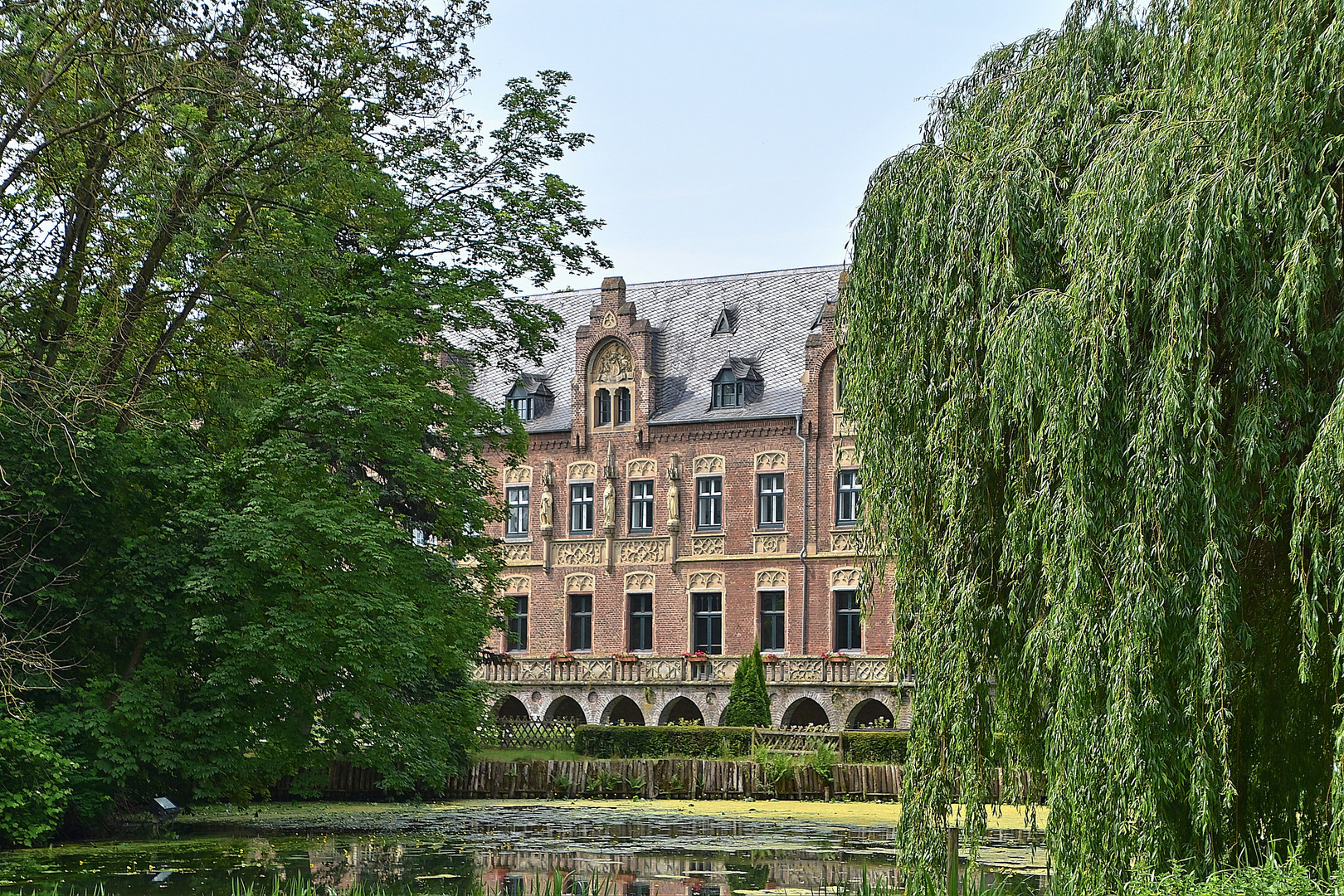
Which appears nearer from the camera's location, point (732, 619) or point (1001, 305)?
point (1001, 305)

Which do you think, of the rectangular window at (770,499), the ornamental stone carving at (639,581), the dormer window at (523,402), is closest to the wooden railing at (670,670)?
the ornamental stone carving at (639,581)

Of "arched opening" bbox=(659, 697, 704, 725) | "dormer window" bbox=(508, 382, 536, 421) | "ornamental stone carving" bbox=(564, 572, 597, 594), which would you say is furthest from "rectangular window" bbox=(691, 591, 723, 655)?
"dormer window" bbox=(508, 382, 536, 421)

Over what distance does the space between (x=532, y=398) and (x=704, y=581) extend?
8002 millimetres

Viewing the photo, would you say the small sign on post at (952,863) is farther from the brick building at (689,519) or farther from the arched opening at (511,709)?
the arched opening at (511,709)

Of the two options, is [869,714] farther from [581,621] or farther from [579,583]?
[579,583]

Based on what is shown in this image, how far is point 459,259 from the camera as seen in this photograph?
23656 millimetres

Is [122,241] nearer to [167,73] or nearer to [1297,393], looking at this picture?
[167,73]

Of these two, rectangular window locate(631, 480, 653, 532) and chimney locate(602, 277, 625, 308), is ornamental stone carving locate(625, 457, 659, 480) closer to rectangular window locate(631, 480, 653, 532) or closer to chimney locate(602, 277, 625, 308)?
rectangular window locate(631, 480, 653, 532)

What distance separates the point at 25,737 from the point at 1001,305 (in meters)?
11.7

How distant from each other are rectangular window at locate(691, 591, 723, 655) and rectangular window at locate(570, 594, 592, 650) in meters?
3.27

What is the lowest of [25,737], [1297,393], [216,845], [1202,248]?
[216,845]

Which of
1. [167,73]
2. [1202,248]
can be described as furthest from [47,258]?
[1202,248]

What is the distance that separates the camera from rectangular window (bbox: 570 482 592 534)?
41688 millimetres

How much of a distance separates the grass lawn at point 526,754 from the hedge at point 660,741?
0.50 metres
